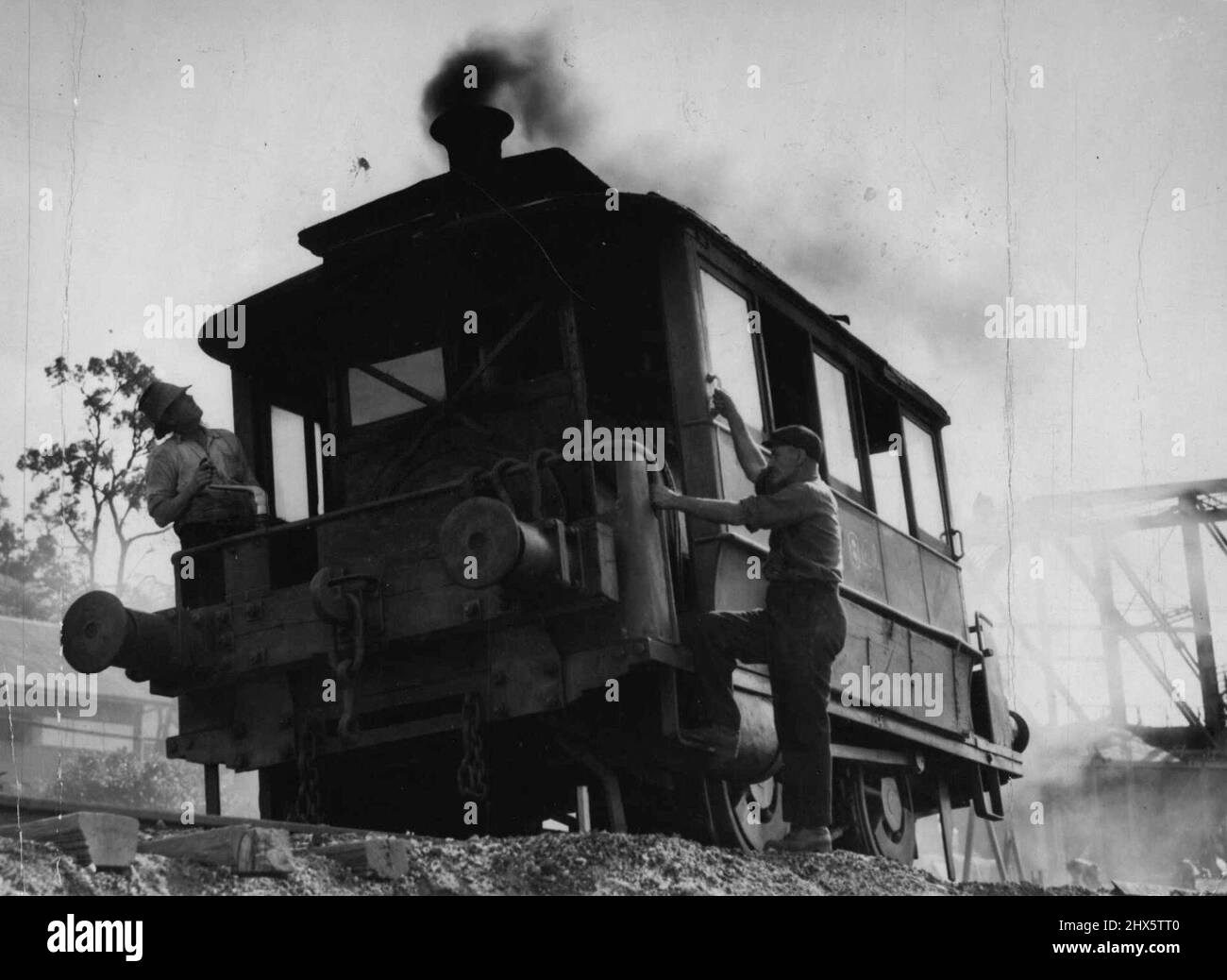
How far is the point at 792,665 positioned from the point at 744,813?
109 centimetres

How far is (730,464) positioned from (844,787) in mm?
2516

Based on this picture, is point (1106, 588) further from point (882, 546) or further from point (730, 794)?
point (730, 794)

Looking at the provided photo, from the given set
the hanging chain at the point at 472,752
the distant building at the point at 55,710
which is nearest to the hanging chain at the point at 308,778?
the hanging chain at the point at 472,752

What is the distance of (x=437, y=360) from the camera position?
9.32m

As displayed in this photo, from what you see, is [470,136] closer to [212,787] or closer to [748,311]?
[748,311]

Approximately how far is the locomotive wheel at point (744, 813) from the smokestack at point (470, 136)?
3.88 m

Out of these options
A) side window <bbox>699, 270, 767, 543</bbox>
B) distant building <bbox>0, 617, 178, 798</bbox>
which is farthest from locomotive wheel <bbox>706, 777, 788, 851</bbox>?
distant building <bbox>0, 617, 178, 798</bbox>

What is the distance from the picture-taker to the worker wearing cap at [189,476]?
9133 millimetres

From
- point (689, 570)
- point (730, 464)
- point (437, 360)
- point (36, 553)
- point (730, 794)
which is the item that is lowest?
point (730, 794)

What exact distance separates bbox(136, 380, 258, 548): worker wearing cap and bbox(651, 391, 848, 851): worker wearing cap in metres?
2.65

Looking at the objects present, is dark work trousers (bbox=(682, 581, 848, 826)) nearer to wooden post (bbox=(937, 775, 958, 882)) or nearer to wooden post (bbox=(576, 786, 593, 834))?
wooden post (bbox=(576, 786, 593, 834))

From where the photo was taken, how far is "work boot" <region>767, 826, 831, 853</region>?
304 inches

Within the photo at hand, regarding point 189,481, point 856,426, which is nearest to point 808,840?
point 856,426
